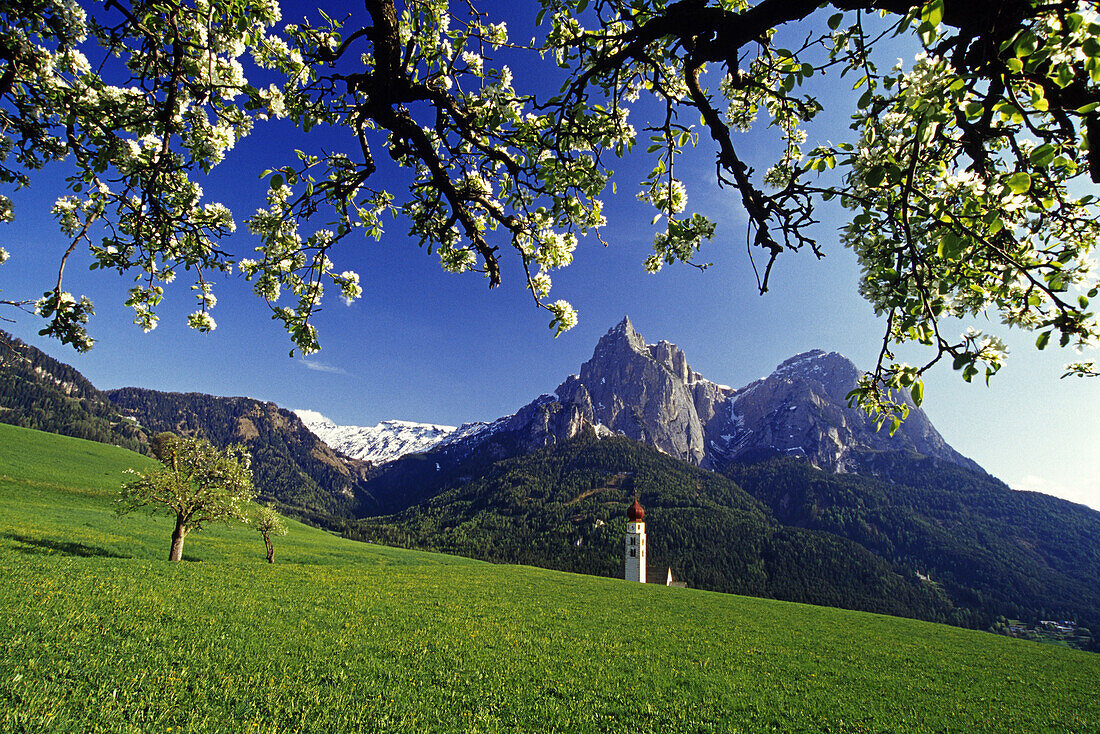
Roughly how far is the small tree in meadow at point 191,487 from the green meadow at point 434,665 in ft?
11.2

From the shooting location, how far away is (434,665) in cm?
1056

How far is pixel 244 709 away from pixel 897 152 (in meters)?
10.9

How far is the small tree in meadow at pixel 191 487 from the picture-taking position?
75.0 feet

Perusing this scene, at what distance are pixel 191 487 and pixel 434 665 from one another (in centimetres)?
2346

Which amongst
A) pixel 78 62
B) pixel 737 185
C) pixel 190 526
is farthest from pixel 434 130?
pixel 190 526

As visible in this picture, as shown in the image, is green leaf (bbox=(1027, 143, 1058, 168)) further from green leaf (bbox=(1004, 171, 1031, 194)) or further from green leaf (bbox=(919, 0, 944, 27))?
green leaf (bbox=(919, 0, 944, 27))

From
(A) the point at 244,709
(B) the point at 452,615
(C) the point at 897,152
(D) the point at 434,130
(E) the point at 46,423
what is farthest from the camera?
(E) the point at 46,423

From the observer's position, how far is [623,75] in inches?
163

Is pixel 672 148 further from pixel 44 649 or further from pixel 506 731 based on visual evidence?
pixel 44 649

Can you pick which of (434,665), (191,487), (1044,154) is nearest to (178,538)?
(191,487)

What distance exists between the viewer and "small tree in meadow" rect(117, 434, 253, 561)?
22.9 meters

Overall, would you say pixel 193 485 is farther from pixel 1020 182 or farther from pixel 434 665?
pixel 1020 182

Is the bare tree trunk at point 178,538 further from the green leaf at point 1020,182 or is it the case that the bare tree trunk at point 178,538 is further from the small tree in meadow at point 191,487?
the green leaf at point 1020,182

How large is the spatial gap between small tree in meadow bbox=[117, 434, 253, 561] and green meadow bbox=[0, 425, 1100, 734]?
3422mm
